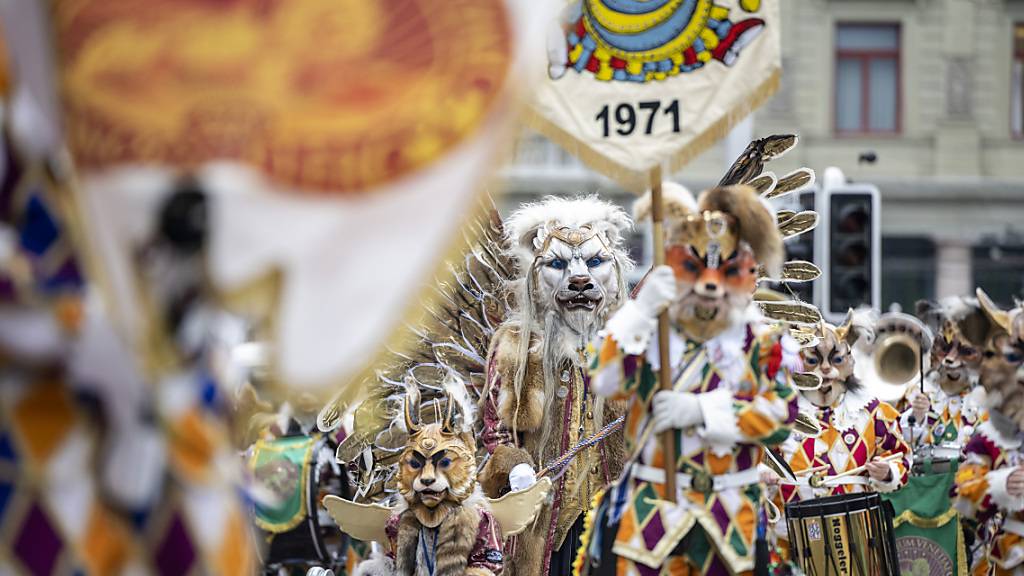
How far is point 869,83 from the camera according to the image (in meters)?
30.9

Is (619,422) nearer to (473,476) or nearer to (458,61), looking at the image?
(473,476)

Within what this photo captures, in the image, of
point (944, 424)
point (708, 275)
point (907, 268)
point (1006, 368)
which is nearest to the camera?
point (708, 275)

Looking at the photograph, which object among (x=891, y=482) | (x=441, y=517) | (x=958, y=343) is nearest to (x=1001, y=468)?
(x=891, y=482)

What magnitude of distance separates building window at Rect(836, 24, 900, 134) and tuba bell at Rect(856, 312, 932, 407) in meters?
18.3

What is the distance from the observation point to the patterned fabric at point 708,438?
605cm

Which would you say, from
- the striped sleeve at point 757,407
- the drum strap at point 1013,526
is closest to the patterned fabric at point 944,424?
the drum strap at point 1013,526

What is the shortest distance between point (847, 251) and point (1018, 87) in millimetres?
17895

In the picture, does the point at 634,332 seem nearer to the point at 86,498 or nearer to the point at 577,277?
the point at 577,277

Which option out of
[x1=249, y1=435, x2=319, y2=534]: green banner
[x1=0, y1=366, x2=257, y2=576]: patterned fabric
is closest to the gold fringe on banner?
[x1=0, y1=366, x2=257, y2=576]: patterned fabric

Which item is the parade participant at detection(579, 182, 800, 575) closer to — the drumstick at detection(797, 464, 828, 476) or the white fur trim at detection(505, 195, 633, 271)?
the white fur trim at detection(505, 195, 633, 271)

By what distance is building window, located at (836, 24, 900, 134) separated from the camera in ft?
101

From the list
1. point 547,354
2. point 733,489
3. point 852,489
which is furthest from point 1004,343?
point 733,489

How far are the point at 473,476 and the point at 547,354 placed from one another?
0.93 meters

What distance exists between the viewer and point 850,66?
30.9m
